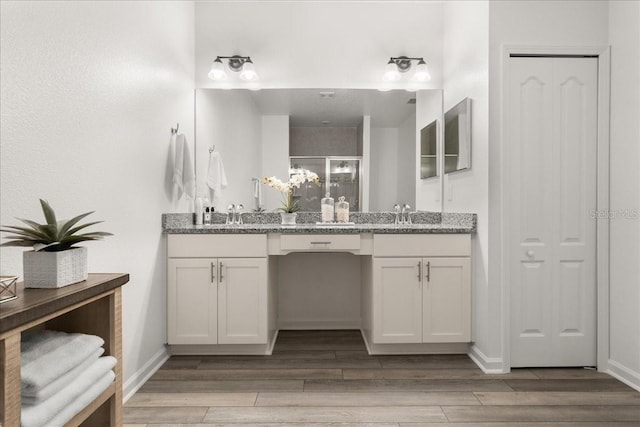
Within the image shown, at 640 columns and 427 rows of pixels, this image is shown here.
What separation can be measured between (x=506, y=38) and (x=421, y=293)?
1639mm

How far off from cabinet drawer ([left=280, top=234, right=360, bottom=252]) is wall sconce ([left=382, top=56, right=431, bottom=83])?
1.39m

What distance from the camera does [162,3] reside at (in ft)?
8.86

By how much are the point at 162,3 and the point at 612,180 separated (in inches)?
115

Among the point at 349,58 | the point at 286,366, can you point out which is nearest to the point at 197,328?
the point at 286,366

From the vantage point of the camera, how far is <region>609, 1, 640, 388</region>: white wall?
230cm

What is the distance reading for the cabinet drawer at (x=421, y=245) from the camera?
9.14 ft

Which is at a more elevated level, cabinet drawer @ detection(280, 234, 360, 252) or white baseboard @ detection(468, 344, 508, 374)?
cabinet drawer @ detection(280, 234, 360, 252)

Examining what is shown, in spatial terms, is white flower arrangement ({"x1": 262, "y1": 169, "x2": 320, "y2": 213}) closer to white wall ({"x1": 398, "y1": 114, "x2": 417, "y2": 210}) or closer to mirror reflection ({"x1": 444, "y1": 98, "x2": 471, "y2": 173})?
white wall ({"x1": 398, "y1": 114, "x2": 417, "y2": 210})

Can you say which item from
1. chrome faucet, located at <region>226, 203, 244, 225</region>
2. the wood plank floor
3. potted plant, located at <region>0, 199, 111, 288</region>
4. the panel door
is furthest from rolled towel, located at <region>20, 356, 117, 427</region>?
chrome faucet, located at <region>226, 203, 244, 225</region>

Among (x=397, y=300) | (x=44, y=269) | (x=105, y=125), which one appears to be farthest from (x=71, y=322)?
(x=397, y=300)

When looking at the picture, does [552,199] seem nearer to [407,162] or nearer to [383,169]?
[407,162]

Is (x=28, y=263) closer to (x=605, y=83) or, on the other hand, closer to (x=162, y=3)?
(x=162, y=3)

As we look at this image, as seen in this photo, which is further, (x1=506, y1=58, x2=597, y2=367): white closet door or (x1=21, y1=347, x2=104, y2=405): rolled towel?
(x1=506, y1=58, x2=597, y2=367): white closet door

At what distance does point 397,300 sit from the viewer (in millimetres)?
2807
